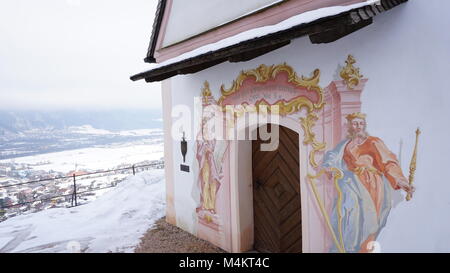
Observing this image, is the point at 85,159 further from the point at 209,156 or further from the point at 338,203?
the point at 338,203

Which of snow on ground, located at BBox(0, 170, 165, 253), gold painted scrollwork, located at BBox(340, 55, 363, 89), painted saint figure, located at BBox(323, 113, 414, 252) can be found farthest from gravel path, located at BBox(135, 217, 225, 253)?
gold painted scrollwork, located at BBox(340, 55, 363, 89)

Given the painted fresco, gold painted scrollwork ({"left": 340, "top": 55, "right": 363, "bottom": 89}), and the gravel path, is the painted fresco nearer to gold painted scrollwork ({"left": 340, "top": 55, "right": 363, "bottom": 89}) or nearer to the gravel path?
gold painted scrollwork ({"left": 340, "top": 55, "right": 363, "bottom": 89})

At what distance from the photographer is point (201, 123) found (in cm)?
539

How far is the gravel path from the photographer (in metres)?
5.09

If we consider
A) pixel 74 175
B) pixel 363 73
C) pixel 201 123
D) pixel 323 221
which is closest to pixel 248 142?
pixel 201 123

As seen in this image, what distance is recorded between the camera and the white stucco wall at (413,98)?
2.53m

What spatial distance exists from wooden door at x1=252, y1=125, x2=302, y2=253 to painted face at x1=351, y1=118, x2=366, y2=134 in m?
1.14

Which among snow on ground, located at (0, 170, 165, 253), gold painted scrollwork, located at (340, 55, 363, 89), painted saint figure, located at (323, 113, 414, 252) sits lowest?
snow on ground, located at (0, 170, 165, 253)

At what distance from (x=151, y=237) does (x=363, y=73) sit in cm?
505

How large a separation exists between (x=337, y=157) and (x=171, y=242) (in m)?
3.78

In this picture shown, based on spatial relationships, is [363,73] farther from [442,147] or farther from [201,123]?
[201,123]

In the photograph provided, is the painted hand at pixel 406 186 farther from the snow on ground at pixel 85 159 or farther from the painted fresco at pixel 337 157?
the snow on ground at pixel 85 159

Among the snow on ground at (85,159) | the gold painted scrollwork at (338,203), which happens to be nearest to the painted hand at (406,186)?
the gold painted scrollwork at (338,203)

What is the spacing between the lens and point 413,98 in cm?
269
